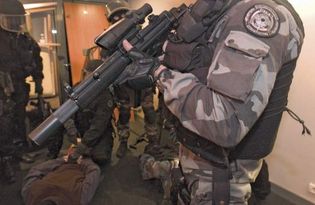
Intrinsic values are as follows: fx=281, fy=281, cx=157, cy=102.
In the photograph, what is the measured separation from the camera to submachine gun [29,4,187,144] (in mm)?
889

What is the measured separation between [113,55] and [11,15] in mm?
1673

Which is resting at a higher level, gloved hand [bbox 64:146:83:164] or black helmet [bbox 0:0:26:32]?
black helmet [bbox 0:0:26:32]

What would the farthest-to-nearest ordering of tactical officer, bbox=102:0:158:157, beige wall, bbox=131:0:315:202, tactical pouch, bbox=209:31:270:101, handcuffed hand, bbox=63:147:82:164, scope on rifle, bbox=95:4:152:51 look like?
1. tactical officer, bbox=102:0:158:157
2. handcuffed hand, bbox=63:147:82:164
3. beige wall, bbox=131:0:315:202
4. scope on rifle, bbox=95:4:152:51
5. tactical pouch, bbox=209:31:270:101

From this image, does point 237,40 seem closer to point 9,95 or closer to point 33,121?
point 9,95

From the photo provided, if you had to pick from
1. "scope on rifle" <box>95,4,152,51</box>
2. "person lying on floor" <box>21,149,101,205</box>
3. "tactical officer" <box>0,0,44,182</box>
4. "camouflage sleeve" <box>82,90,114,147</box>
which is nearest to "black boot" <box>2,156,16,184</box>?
"tactical officer" <box>0,0,44,182</box>

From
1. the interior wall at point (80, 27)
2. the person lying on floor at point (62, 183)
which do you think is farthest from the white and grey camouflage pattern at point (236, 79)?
the interior wall at point (80, 27)

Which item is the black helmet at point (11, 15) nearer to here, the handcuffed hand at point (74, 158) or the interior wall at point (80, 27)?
the interior wall at point (80, 27)

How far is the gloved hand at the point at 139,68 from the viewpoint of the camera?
88cm

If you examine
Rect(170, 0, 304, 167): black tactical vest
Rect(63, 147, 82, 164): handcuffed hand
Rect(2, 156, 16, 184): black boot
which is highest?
Rect(170, 0, 304, 167): black tactical vest

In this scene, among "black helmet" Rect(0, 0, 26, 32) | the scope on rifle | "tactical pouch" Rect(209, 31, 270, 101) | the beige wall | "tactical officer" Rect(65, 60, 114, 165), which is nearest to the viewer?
"tactical pouch" Rect(209, 31, 270, 101)

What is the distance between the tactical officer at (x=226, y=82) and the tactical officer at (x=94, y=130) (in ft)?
4.99

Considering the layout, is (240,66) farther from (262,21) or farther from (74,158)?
(74,158)

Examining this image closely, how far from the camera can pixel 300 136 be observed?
193 cm

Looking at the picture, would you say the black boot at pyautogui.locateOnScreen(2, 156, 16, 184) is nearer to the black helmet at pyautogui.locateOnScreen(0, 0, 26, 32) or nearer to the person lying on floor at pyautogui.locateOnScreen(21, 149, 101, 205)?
the person lying on floor at pyautogui.locateOnScreen(21, 149, 101, 205)
